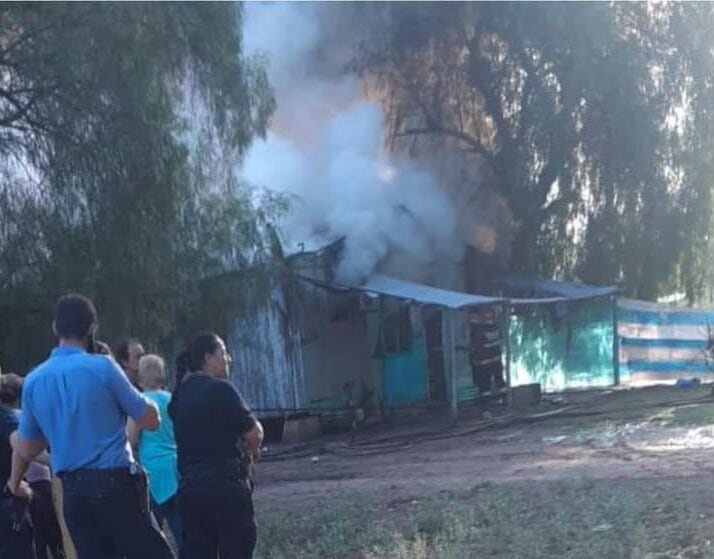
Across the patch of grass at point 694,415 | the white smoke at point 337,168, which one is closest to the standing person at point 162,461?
the patch of grass at point 694,415

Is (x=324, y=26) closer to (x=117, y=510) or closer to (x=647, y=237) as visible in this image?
(x=647, y=237)

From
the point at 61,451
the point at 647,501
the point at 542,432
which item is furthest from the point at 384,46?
the point at 61,451

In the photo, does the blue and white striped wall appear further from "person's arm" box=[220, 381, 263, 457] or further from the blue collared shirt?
the blue collared shirt

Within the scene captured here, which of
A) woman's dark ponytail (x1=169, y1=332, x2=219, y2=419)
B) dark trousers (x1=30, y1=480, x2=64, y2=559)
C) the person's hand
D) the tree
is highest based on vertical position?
the tree

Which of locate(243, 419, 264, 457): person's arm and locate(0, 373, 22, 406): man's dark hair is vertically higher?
locate(0, 373, 22, 406): man's dark hair

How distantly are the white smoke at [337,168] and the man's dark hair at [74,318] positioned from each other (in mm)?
17348

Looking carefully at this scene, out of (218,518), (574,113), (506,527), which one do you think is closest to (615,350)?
(574,113)

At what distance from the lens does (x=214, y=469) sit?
21.4 feet

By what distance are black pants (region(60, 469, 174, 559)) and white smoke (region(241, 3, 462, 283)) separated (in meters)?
17.5

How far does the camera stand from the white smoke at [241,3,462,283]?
79.5ft

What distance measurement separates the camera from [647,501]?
31.8 feet

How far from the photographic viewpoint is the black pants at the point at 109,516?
19.1ft

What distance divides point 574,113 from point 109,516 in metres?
21.7

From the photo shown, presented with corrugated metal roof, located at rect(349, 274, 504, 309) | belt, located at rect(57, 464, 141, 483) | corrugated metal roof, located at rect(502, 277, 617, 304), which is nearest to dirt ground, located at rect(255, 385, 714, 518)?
corrugated metal roof, located at rect(349, 274, 504, 309)
